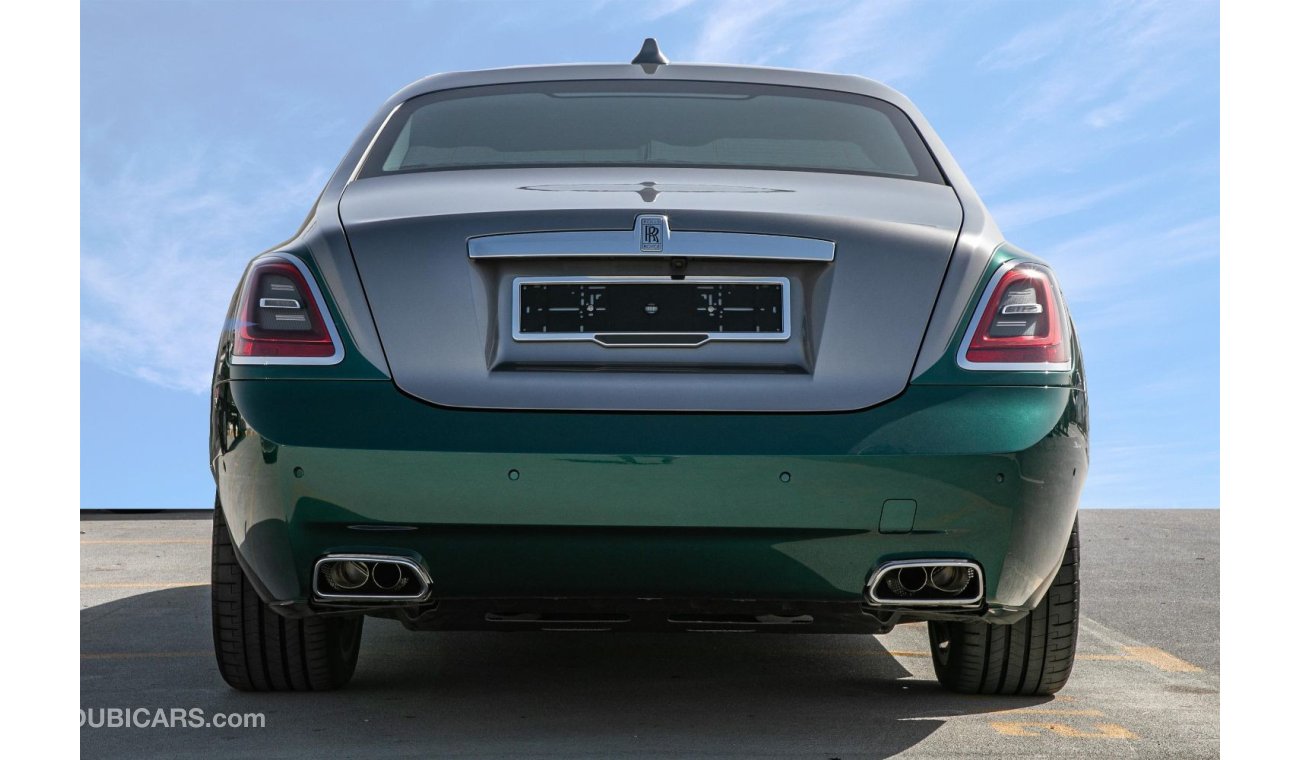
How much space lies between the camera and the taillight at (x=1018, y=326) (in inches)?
124

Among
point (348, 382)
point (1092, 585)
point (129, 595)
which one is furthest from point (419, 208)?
point (1092, 585)

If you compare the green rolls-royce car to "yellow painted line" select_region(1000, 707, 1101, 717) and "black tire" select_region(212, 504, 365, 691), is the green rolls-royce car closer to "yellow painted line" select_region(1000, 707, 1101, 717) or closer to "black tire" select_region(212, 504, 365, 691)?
"black tire" select_region(212, 504, 365, 691)

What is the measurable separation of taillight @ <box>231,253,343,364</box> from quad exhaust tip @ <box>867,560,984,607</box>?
130 centimetres

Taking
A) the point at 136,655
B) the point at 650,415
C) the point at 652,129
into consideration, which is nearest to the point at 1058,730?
the point at 650,415

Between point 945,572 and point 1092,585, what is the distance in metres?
4.29

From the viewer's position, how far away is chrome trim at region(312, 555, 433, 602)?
121 inches

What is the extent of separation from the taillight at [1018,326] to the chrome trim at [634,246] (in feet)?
1.22

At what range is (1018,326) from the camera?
10.5ft

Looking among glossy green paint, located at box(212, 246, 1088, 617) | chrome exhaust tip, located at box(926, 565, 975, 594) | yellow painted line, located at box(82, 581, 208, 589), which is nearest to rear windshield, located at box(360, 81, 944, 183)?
glossy green paint, located at box(212, 246, 1088, 617)

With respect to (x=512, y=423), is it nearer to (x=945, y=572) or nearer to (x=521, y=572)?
(x=521, y=572)

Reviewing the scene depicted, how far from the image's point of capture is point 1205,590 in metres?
6.93

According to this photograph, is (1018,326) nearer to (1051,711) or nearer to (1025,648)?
(1025,648)

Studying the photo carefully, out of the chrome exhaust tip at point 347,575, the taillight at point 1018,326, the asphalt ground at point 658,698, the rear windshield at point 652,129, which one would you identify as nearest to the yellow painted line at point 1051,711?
the asphalt ground at point 658,698

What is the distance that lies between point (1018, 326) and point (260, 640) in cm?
224
